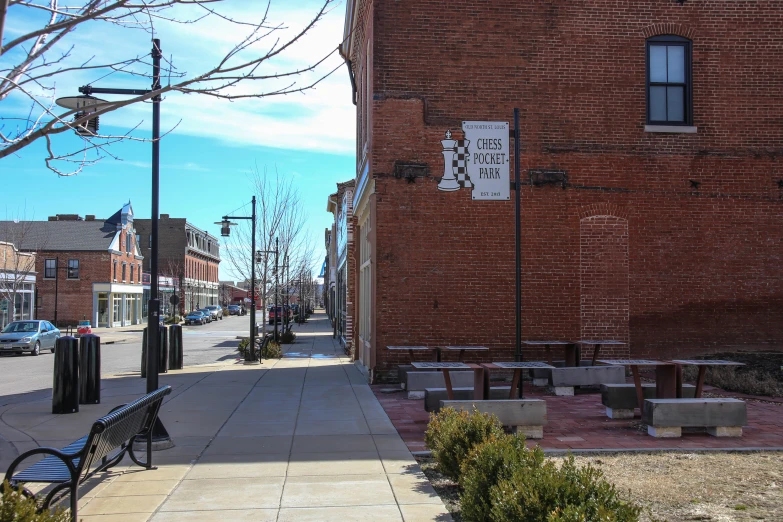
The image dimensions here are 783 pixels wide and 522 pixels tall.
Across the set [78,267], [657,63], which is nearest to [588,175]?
[657,63]

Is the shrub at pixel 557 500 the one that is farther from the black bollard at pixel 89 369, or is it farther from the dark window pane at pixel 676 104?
the dark window pane at pixel 676 104

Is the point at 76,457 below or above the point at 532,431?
above

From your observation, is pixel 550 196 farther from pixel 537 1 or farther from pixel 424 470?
pixel 424 470

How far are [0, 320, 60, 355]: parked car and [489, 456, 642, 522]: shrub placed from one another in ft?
86.6

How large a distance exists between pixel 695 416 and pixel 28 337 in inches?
1060

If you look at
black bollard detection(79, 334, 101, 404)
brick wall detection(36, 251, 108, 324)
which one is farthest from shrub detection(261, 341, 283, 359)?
brick wall detection(36, 251, 108, 324)

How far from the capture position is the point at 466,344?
14.5m

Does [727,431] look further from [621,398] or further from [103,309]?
[103,309]

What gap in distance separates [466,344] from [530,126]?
4751 mm

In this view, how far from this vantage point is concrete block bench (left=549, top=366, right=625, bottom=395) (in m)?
12.8

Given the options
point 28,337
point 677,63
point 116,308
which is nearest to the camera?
point 677,63

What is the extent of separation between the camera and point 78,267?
57.1 m

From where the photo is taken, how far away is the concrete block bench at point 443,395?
9.77 m

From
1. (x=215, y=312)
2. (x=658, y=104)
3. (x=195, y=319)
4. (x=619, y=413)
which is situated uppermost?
(x=658, y=104)
